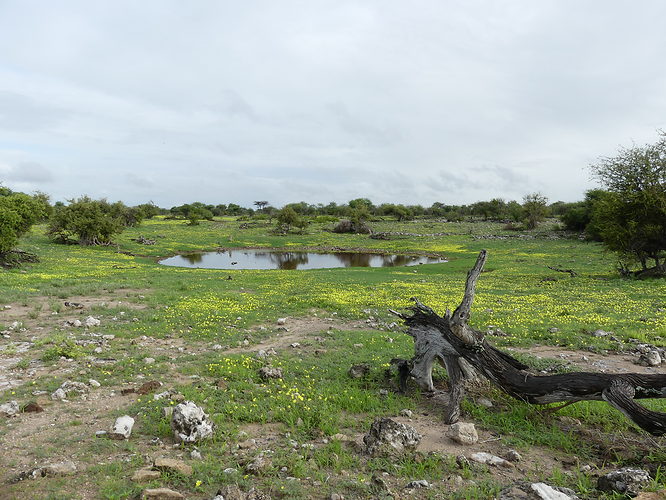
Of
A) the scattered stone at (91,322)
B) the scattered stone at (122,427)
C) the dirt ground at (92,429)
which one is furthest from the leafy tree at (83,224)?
the scattered stone at (122,427)

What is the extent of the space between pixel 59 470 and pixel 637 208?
3658 centimetres

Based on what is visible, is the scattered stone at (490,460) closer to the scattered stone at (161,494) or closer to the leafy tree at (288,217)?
the scattered stone at (161,494)

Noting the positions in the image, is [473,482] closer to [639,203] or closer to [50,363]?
[50,363]

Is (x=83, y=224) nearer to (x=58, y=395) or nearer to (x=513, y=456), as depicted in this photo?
(x=58, y=395)

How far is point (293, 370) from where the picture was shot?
10.6m

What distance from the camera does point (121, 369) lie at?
33.6ft

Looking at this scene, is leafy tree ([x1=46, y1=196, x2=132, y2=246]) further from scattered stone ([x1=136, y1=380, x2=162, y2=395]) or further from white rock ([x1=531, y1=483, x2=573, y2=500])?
white rock ([x1=531, y1=483, x2=573, y2=500])

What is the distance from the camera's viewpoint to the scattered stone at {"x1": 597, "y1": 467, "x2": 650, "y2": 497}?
15.2ft

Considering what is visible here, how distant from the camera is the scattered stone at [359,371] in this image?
9.95 meters

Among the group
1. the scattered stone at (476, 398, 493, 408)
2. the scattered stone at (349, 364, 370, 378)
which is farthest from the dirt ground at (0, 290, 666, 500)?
the scattered stone at (349, 364, 370, 378)

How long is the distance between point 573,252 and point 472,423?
172 ft

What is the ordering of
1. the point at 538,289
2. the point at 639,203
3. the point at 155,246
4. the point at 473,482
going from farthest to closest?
1. the point at 155,246
2. the point at 639,203
3. the point at 538,289
4. the point at 473,482

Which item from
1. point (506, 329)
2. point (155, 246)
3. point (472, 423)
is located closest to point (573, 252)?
point (506, 329)

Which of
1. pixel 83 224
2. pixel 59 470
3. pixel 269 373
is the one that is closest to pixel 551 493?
pixel 269 373
